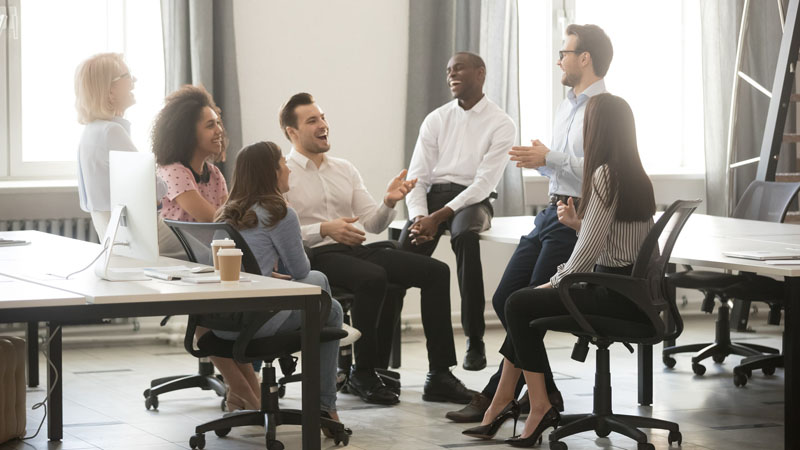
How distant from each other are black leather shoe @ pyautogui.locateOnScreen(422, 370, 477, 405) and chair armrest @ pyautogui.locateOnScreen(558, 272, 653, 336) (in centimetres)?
108

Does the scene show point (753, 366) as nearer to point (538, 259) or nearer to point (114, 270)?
point (538, 259)

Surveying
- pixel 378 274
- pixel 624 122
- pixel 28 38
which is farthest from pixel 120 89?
pixel 624 122

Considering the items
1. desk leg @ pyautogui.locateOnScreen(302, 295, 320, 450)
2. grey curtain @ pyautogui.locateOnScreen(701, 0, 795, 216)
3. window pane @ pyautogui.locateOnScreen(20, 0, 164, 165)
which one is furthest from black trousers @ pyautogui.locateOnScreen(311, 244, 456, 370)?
grey curtain @ pyautogui.locateOnScreen(701, 0, 795, 216)

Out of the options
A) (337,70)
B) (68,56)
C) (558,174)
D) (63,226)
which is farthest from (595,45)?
(68,56)

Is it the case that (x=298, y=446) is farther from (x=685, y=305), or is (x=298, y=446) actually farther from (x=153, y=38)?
(x=685, y=305)

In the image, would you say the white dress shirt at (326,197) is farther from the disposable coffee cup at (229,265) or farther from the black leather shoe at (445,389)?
the disposable coffee cup at (229,265)

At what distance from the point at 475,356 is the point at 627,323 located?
1451 mm

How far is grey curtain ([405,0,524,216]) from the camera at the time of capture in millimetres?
6250

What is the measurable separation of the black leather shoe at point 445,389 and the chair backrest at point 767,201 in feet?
6.00

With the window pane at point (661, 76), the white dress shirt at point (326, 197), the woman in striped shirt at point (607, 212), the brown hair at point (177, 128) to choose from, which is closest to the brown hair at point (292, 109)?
the white dress shirt at point (326, 197)

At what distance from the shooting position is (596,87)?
4332 millimetres

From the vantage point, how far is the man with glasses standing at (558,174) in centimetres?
412

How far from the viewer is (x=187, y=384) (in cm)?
454

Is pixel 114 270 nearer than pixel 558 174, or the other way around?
pixel 114 270
